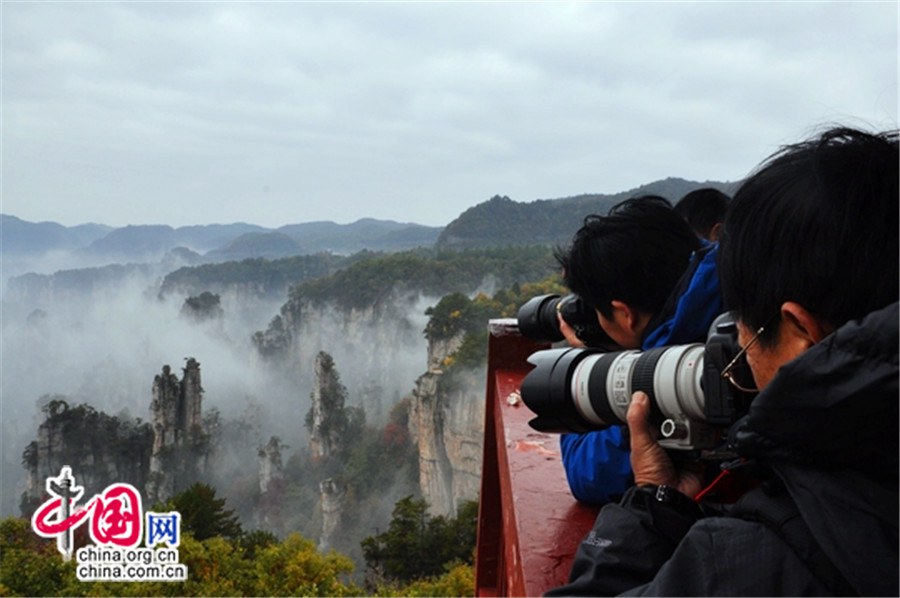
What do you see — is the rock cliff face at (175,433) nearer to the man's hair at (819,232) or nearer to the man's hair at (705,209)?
the man's hair at (705,209)

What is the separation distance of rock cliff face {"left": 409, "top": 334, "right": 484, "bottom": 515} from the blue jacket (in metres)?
26.6

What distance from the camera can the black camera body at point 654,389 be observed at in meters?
0.87

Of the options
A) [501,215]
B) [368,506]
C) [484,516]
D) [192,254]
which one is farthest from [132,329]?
[484,516]

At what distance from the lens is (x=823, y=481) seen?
67cm

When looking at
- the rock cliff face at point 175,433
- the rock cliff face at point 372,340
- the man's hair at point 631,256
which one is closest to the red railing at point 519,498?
the man's hair at point 631,256

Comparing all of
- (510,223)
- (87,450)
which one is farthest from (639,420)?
(510,223)

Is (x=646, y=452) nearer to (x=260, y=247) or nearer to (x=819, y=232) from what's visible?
(x=819, y=232)

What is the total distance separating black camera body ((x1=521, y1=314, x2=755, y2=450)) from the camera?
0.87 meters

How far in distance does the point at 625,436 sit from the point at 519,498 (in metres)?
0.17

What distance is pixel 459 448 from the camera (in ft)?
95.3

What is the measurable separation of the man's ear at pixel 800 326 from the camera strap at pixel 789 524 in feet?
0.45

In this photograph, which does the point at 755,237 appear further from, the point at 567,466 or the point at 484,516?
the point at 484,516

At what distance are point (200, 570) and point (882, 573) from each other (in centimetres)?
1206

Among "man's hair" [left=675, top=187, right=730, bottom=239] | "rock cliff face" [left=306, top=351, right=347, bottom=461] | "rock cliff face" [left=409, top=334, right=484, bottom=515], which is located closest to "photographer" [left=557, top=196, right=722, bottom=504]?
"man's hair" [left=675, top=187, right=730, bottom=239]
